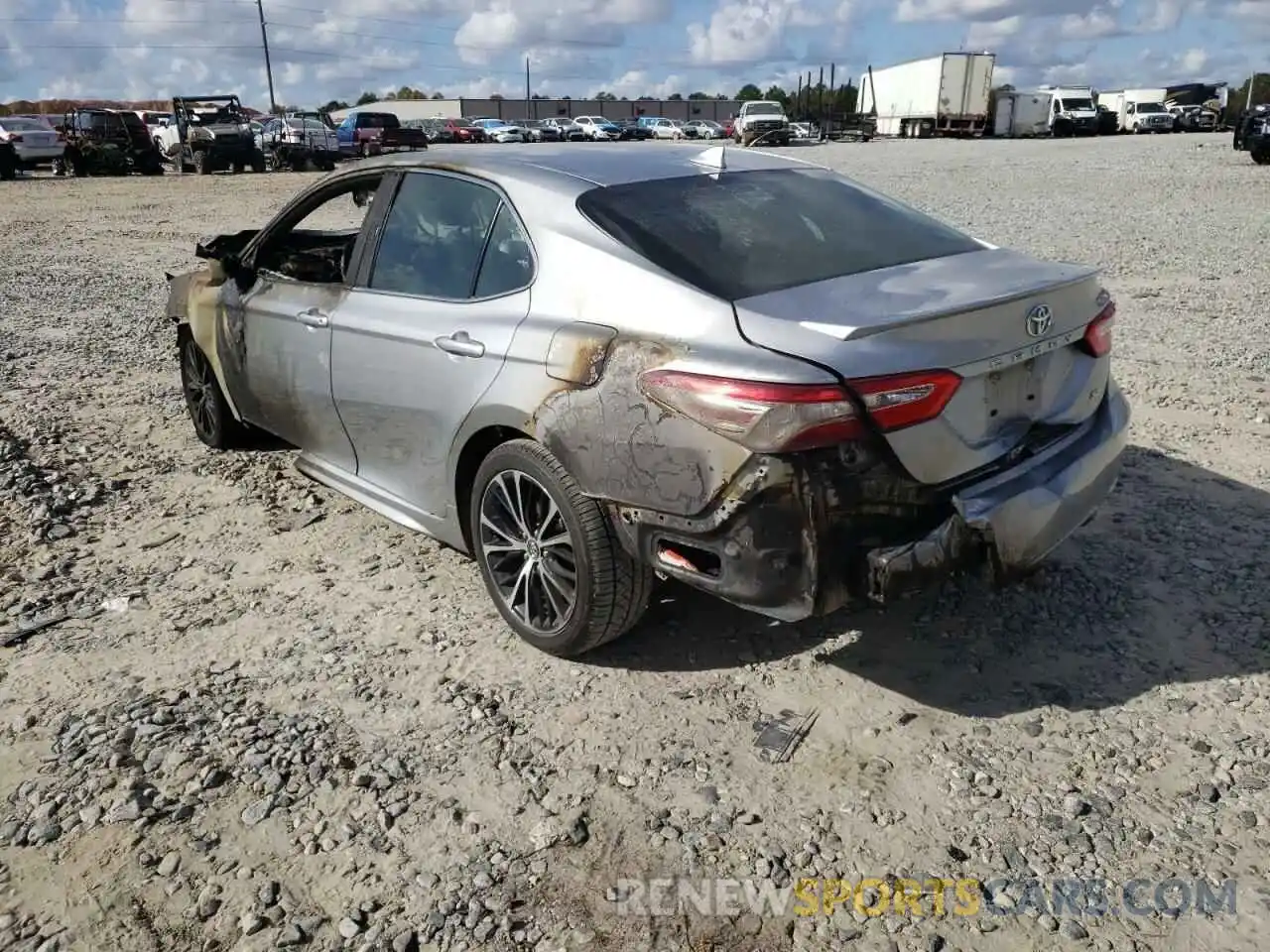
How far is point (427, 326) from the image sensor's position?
354cm

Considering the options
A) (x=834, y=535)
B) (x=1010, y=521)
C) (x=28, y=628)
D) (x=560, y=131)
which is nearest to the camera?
(x=834, y=535)

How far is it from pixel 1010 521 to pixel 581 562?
1281 mm

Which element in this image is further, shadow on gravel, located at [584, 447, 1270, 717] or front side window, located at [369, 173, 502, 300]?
front side window, located at [369, 173, 502, 300]

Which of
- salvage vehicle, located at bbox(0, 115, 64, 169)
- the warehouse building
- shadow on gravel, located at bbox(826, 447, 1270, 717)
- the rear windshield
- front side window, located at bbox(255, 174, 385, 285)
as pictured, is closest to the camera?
the rear windshield

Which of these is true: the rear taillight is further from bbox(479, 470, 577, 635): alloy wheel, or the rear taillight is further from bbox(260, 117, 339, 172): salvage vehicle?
bbox(260, 117, 339, 172): salvage vehicle

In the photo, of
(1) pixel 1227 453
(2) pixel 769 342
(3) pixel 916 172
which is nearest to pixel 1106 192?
(3) pixel 916 172

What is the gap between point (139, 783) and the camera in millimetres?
2824

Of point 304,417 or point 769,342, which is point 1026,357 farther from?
point 304,417

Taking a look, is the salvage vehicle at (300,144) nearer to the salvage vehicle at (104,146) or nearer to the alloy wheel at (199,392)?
the salvage vehicle at (104,146)

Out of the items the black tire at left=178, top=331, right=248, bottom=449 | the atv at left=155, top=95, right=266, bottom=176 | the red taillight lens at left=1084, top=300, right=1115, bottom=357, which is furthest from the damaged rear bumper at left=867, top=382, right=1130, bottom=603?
the atv at left=155, top=95, right=266, bottom=176

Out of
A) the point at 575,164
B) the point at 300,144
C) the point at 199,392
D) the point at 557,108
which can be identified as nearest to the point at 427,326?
the point at 575,164

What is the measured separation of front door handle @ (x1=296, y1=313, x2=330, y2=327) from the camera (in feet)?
13.3

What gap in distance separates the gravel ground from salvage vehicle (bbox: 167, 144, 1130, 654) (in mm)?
431

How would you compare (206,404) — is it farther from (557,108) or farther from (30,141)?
(557,108)
